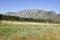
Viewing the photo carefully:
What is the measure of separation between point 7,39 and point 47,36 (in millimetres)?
1948

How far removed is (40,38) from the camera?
28.0ft

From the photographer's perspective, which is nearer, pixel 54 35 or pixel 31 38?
pixel 31 38

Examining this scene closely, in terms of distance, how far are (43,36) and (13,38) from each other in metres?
1.47

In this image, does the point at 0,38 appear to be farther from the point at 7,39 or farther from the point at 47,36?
the point at 47,36

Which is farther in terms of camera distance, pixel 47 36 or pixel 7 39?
pixel 47 36

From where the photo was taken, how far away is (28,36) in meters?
8.59

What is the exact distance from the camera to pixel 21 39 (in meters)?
8.42

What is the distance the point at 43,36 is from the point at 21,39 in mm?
1114

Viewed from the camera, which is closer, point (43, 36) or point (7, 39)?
point (7, 39)

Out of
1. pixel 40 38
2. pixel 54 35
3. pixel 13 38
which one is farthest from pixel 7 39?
pixel 54 35

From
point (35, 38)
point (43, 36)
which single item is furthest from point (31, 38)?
point (43, 36)

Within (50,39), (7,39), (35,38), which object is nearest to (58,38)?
(50,39)

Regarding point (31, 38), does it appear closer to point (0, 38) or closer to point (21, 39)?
point (21, 39)

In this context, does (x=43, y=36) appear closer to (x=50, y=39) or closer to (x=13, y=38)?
(x=50, y=39)
